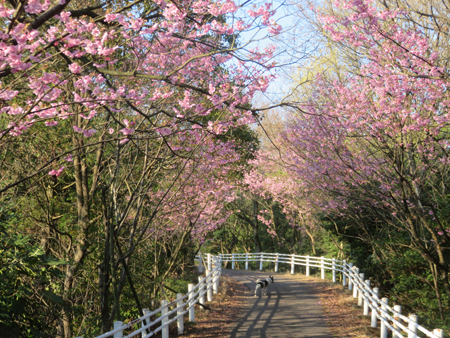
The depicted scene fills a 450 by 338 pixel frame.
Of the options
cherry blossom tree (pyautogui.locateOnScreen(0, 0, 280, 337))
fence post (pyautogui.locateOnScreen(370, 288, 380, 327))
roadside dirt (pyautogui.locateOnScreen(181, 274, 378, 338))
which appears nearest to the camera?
cherry blossom tree (pyautogui.locateOnScreen(0, 0, 280, 337))

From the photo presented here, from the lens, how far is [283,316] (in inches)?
453

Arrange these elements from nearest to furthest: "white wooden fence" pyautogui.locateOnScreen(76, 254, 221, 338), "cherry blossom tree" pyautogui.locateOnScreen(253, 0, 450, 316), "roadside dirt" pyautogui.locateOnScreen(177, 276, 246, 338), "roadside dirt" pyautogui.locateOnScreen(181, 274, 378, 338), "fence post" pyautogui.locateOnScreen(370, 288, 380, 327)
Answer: "white wooden fence" pyautogui.locateOnScreen(76, 254, 221, 338), "cherry blossom tree" pyautogui.locateOnScreen(253, 0, 450, 316), "roadside dirt" pyautogui.locateOnScreen(177, 276, 246, 338), "roadside dirt" pyautogui.locateOnScreen(181, 274, 378, 338), "fence post" pyautogui.locateOnScreen(370, 288, 380, 327)

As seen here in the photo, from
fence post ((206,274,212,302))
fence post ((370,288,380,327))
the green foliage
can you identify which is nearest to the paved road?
fence post ((370,288,380,327))

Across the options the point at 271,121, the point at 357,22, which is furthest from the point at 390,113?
the point at 271,121

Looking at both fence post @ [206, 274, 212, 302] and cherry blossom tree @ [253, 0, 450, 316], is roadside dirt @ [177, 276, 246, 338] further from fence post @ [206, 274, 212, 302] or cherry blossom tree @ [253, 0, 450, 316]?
cherry blossom tree @ [253, 0, 450, 316]

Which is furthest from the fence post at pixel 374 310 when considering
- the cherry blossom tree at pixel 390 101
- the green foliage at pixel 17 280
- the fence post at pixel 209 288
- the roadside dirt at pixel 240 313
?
the green foliage at pixel 17 280

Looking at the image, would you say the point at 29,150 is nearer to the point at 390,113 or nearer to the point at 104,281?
the point at 104,281

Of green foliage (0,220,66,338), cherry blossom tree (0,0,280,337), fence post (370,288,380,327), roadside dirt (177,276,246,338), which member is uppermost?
cherry blossom tree (0,0,280,337)

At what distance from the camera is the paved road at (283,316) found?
965 cm

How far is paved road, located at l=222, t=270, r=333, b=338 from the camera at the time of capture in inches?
380

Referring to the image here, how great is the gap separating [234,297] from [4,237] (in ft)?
31.2

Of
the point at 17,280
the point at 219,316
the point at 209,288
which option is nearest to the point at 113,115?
the point at 17,280

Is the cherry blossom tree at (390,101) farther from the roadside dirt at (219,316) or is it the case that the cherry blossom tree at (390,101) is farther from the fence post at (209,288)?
the fence post at (209,288)

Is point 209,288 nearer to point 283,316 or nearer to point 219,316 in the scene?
point 219,316
